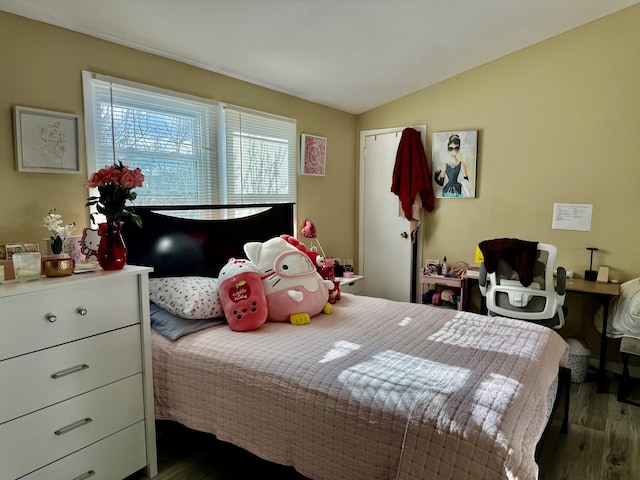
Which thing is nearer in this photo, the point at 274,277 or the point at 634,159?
the point at 274,277

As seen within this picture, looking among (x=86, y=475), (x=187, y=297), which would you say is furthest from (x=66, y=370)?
(x=187, y=297)

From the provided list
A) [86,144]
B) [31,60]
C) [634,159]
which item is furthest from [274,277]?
[634,159]

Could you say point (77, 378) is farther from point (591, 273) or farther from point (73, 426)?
point (591, 273)

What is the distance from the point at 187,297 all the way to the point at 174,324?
6.2 inches

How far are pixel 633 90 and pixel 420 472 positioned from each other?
3340 millimetres

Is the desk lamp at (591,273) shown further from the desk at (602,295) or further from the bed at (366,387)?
the bed at (366,387)

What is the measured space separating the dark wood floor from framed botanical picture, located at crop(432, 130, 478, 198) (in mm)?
2067

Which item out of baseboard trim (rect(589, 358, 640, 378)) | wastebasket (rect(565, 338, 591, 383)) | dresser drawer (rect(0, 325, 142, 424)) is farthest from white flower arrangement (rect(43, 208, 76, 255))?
baseboard trim (rect(589, 358, 640, 378))

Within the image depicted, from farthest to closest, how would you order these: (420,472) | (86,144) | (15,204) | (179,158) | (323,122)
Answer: (323,122) → (179,158) → (86,144) → (15,204) → (420,472)

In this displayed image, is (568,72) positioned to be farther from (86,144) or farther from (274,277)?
(86,144)

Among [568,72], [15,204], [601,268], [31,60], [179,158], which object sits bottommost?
[601,268]

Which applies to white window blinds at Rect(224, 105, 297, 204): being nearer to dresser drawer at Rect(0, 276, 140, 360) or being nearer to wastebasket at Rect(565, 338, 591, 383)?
dresser drawer at Rect(0, 276, 140, 360)

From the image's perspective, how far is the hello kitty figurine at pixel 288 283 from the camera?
2.52 meters

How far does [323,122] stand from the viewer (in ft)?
13.6
